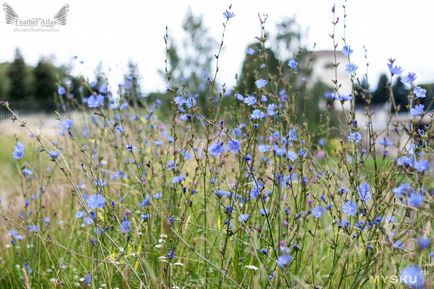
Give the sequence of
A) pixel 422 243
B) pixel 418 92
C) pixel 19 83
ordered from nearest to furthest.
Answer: pixel 422 243, pixel 418 92, pixel 19 83

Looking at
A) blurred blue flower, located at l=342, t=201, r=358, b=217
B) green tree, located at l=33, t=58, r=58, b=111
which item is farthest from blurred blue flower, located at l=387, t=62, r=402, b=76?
green tree, located at l=33, t=58, r=58, b=111

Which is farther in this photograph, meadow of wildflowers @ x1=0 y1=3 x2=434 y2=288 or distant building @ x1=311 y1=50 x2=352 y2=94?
distant building @ x1=311 y1=50 x2=352 y2=94

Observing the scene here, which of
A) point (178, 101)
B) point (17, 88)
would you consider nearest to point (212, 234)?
point (178, 101)

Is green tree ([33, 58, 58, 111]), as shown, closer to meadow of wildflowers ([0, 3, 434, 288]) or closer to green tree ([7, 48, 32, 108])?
green tree ([7, 48, 32, 108])

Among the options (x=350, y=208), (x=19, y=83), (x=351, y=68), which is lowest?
(x=350, y=208)

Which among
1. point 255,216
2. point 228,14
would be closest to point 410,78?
point 228,14

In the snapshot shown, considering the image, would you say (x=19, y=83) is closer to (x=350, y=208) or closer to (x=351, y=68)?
(x=351, y=68)

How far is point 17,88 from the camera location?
3111cm

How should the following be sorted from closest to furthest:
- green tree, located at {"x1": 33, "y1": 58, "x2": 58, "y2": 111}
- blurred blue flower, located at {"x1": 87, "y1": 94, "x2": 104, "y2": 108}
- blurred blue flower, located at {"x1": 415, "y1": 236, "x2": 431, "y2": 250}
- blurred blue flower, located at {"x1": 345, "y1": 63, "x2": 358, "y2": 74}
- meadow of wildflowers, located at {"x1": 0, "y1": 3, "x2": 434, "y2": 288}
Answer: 1. blurred blue flower, located at {"x1": 415, "y1": 236, "x2": 431, "y2": 250}
2. meadow of wildflowers, located at {"x1": 0, "y1": 3, "x2": 434, "y2": 288}
3. blurred blue flower, located at {"x1": 345, "y1": 63, "x2": 358, "y2": 74}
4. blurred blue flower, located at {"x1": 87, "y1": 94, "x2": 104, "y2": 108}
5. green tree, located at {"x1": 33, "y1": 58, "x2": 58, "y2": 111}

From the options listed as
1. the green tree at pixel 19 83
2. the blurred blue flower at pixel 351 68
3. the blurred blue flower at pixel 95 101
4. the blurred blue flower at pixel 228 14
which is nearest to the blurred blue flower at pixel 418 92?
the blurred blue flower at pixel 351 68

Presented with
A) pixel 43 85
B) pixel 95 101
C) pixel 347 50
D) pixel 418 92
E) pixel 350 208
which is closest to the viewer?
pixel 350 208

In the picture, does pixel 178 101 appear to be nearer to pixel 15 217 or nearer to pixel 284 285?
pixel 284 285

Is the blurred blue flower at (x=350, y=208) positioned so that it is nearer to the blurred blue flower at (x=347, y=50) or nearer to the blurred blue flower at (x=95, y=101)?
the blurred blue flower at (x=347, y=50)

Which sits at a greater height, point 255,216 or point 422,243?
point 422,243
